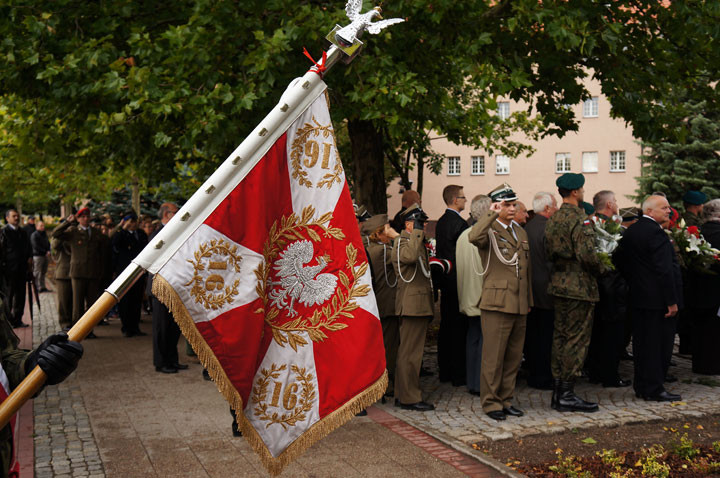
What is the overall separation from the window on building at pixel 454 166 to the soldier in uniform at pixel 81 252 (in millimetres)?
35785

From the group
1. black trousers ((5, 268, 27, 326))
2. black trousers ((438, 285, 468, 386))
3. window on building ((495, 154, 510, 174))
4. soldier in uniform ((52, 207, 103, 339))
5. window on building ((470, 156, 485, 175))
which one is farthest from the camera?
window on building ((470, 156, 485, 175))

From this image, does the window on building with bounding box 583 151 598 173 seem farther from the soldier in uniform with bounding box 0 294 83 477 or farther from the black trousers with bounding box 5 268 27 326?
the soldier in uniform with bounding box 0 294 83 477

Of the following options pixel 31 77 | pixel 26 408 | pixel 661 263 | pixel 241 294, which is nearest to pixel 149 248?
pixel 241 294

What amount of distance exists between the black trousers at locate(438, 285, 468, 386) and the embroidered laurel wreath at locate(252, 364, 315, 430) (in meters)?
5.62

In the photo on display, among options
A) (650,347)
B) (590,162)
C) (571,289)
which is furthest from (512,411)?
(590,162)

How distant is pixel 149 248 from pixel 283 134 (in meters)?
0.78

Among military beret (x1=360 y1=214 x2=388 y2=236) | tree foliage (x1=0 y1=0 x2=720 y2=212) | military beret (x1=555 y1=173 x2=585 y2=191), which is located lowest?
military beret (x1=360 y1=214 x2=388 y2=236)

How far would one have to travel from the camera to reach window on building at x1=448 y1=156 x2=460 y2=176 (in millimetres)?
46938

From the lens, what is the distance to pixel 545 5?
8.99 m

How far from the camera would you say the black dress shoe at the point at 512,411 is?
720 cm

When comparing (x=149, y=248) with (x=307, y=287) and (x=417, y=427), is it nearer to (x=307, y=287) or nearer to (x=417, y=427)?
(x=307, y=287)

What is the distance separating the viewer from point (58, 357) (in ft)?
8.27

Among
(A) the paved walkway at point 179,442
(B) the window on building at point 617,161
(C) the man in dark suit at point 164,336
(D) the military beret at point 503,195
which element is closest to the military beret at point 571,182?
(D) the military beret at point 503,195

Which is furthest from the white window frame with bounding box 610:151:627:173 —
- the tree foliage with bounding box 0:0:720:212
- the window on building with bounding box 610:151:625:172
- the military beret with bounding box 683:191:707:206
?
Answer: the military beret with bounding box 683:191:707:206
